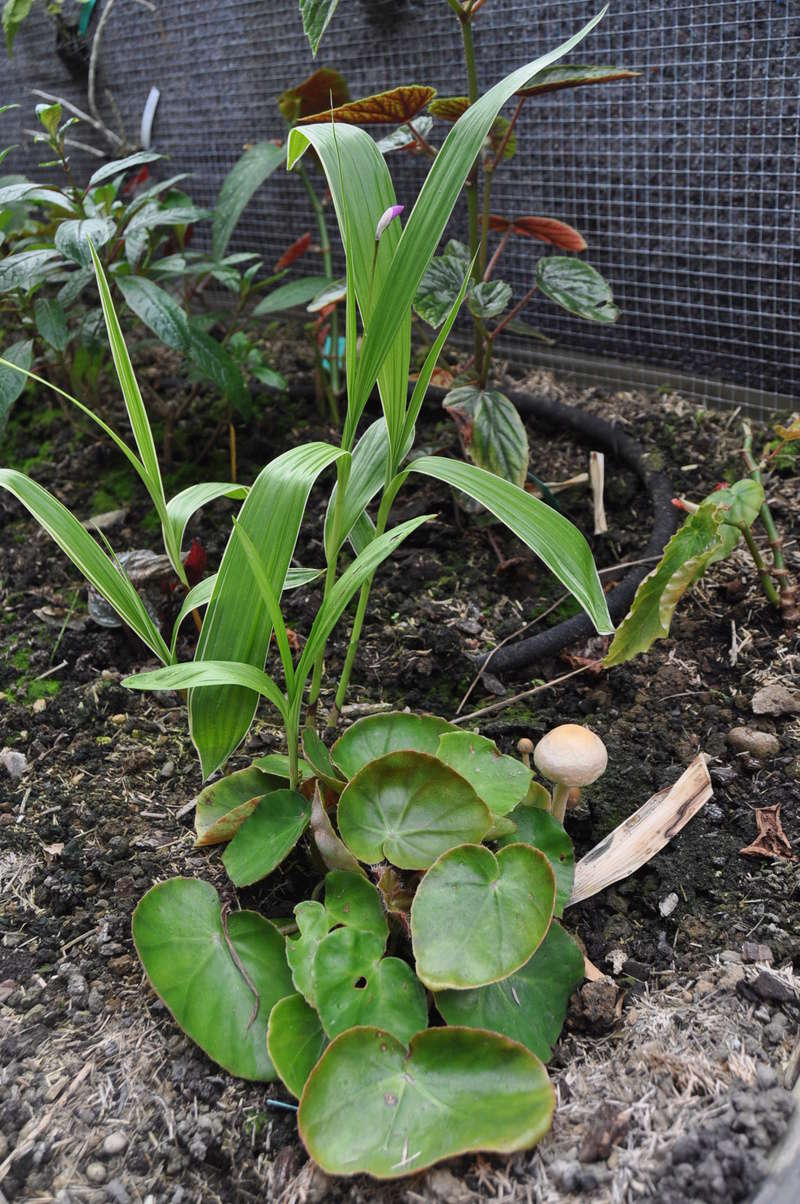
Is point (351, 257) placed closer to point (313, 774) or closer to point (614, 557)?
point (313, 774)

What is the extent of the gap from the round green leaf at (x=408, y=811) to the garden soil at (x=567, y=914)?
176 mm

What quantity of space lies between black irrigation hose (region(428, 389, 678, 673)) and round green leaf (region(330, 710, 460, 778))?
1.09ft

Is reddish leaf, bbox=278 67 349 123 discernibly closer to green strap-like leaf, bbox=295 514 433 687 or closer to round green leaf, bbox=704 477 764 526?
round green leaf, bbox=704 477 764 526

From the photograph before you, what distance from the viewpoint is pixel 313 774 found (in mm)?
1001

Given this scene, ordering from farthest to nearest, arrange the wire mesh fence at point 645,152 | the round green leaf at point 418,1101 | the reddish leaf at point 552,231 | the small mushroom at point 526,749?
the wire mesh fence at point 645,152 → the reddish leaf at point 552,231 → the small mushroom at point 526,749 → the round green leaf at point 418,1101

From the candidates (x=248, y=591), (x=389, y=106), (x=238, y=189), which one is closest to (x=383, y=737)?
(x=248, y=591)

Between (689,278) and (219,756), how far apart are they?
1.49 meters

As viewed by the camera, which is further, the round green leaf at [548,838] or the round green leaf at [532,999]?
the round green leaf at [548,838]

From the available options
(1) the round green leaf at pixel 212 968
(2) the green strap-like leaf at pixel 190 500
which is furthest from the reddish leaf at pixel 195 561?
(1) the round green leaf at pixel 212 968

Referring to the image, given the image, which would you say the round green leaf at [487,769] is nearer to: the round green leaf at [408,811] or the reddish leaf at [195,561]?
the round green leaf at [408,811]

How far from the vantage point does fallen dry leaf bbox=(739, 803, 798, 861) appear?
1023mm

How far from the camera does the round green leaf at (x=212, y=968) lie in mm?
835

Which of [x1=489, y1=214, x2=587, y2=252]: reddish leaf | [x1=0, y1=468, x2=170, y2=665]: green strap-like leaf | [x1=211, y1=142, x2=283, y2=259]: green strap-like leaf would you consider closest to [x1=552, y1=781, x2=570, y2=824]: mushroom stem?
[x1=0, y1=468, x2=170, y2=665]: green strap-like leaf

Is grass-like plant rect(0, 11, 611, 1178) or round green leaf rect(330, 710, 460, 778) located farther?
round green leaf rect(330, 710, 460, 778)
